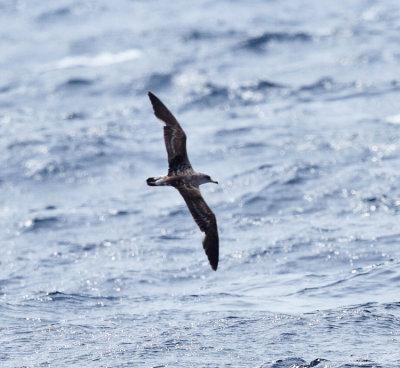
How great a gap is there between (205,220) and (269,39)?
18.2 m

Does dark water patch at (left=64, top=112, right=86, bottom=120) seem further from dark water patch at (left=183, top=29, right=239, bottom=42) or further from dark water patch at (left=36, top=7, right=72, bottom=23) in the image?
dark water patch at (left=36, top=7, right=72, bottom=23)

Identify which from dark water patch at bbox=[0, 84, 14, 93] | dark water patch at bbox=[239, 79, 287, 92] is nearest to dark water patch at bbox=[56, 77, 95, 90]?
dark water patch at bbox=[0, 84, 14, 93]

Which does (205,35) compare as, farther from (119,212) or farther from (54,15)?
(119,212)

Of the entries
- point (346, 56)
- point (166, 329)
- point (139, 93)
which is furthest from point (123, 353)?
point (346, 56)

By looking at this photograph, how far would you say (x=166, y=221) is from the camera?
18109 mm

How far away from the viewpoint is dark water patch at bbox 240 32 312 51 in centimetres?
2827

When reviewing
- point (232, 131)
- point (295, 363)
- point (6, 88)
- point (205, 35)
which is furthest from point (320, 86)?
point (295, 363)

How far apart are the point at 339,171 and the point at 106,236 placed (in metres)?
5.25

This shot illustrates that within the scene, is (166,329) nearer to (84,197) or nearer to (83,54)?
(84,197)

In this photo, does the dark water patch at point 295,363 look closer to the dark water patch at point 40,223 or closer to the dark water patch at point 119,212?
the dark water patch at point 119,212

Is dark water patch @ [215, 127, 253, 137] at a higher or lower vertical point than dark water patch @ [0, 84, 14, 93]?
lower

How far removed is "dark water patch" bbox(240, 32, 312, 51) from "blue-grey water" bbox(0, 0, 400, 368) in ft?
0.21

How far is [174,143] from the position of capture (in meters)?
11.3

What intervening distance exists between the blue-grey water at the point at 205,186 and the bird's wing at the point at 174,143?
2.29 meters
